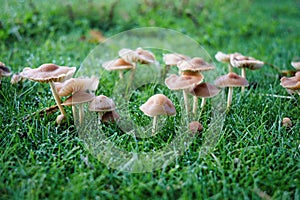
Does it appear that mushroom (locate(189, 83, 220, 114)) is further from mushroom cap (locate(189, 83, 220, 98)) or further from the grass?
the grass

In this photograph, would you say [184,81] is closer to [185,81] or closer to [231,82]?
[185,81]

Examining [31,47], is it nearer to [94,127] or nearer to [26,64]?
[26,64]

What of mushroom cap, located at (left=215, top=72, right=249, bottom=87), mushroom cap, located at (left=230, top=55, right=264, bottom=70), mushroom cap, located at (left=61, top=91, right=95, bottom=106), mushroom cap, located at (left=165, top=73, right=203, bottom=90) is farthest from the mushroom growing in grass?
mushroom cap, located at (left=230, top=55, right=264, bottom=70)

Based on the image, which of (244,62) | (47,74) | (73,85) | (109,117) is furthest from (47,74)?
(244,62)

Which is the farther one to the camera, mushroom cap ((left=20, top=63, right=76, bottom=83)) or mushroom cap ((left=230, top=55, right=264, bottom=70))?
mushroom cap ((left=230, top=55, right=264, bottom=70))

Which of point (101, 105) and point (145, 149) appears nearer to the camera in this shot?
point (145, 149)

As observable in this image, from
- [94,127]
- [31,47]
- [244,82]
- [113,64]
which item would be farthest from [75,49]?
[244,82]

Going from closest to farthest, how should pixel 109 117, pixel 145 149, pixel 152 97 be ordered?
1. pixel 145 149
2. pixel 152 97
3. pixel 109 117

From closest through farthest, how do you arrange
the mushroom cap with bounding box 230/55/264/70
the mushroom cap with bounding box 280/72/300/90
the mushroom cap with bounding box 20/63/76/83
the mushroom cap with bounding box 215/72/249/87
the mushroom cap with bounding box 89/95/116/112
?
the mushroom cap with bounding box 20/63/76/83
the mushroom cap with bounding box 89/95/116/112
the mushroom cap with bounding box 280/72/300/90
the mushroom cap with bounding box 215/72/249/87
the mushroom cap with bounding box 230/55/264/70

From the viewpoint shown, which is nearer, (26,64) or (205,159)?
(205,159)
